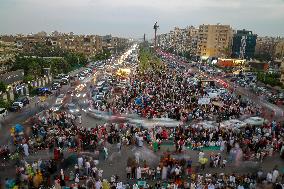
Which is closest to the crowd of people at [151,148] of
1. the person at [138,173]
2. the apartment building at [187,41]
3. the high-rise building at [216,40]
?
the person at [138,173]

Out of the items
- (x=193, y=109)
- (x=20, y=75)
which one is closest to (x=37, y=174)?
(x=193, y=109)

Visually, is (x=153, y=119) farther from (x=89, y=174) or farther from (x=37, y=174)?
(x=37, y=174)

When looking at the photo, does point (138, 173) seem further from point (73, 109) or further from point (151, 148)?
point (73, 109)

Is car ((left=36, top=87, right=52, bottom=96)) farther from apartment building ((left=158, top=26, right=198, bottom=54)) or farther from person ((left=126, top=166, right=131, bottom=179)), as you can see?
apartment building ((left=158, top=26, right=198, bottom=54))

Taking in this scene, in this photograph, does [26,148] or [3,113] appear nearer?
[26,148]

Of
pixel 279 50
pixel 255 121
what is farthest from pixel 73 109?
pixel 279 50

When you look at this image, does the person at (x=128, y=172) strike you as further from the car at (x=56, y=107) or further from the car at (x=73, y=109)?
the car at (x=56, y=107)

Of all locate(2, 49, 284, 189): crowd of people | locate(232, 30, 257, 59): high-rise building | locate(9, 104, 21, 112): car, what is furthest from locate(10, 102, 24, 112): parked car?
locate(232, 30, 257, 59): high-rise building
